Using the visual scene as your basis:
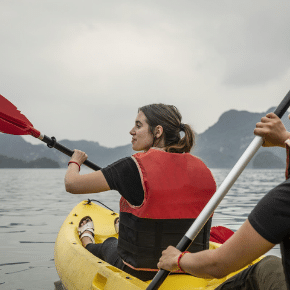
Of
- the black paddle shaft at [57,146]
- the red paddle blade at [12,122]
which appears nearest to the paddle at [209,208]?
the black paddle shaft at [57,146]

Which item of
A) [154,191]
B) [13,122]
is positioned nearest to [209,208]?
[154,191]

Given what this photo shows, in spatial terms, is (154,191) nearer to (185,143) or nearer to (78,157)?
(185,143)

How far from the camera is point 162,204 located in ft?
7.39

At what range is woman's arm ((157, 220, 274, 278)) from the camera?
1.20 m

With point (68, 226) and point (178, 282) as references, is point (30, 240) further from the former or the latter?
point (178, 282)

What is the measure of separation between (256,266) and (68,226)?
3.15 m

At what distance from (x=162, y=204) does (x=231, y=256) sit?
3.26ft

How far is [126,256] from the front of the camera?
8.24 feet

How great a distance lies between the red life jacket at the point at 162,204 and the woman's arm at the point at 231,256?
72 centimetres

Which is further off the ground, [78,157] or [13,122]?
[13,122]

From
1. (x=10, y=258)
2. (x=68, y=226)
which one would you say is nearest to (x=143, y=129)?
(x=68, y=226)

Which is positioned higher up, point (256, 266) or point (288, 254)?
point (288, 254)

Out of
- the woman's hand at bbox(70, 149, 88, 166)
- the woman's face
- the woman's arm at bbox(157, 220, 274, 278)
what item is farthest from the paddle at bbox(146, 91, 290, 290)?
the woman's hand at bbox(70, 149, 88, 166)

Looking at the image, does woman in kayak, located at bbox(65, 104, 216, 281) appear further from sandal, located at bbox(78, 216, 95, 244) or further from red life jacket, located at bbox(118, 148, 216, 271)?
sandal, located at bbox(78, 216, 95, 244)
